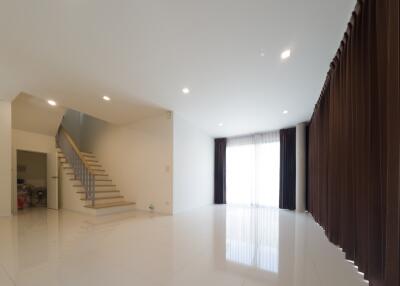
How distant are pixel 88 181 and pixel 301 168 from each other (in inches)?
252

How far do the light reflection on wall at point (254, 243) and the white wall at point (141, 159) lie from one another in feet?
6.90

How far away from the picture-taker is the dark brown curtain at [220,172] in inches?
309

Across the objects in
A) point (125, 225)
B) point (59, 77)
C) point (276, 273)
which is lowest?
point (125, 225)

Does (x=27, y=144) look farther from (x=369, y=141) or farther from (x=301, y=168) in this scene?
(x=301, y=168)

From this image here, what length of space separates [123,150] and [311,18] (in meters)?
6.09

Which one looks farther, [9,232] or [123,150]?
[123,150]

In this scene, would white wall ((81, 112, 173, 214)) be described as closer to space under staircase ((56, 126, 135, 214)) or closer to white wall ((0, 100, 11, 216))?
space under staircase ((56, 126, 135, 214))

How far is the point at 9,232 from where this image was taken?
3.51 metres

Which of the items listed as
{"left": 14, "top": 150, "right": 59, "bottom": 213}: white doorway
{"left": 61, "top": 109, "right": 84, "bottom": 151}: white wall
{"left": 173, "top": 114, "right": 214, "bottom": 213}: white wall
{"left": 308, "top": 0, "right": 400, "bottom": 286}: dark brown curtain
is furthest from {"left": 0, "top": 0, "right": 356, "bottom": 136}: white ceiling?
{"left": 61, "top": 109, "right": 84, "bottom": 151}: white wall

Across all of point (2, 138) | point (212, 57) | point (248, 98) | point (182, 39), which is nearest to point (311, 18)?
point (212, 57)

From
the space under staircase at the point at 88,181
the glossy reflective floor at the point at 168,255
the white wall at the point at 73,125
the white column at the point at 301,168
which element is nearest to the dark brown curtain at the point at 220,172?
the white column at the point at 301,168

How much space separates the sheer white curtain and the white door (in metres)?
5.83

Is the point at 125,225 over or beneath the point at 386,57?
beneath

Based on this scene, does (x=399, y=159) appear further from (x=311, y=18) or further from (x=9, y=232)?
(x=9, y=232)
